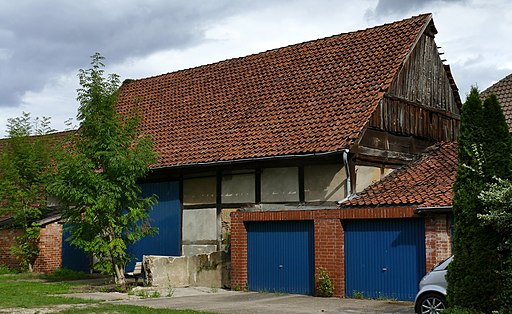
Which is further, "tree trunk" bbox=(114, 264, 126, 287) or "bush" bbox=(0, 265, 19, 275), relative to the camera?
"bush" bbox=(0, 265, 19, 275)

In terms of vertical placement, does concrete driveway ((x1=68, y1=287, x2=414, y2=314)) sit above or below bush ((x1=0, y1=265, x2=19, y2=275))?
below

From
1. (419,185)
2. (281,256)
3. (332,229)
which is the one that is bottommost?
(281,256)

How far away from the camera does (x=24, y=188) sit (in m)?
24.6

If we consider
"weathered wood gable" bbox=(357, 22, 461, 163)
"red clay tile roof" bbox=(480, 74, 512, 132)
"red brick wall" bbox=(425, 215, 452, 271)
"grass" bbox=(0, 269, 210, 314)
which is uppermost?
"red clay tile roof" bbox=(480, 74, 512, 132)

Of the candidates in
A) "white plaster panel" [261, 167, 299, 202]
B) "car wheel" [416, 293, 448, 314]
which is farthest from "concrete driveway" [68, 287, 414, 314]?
"white plaster panel" [261, 167, 299, 202]

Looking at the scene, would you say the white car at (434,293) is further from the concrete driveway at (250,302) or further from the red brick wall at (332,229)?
the red brick wall at (332,229)

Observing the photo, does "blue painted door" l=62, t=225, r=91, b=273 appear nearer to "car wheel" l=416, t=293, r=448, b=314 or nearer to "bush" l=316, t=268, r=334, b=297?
"bush" l=316, t=268, r=334, b=297

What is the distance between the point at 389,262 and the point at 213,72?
1205 centimetres

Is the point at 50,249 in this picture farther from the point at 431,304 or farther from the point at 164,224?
the point at 431,304

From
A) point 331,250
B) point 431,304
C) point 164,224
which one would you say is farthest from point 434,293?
point 164,224

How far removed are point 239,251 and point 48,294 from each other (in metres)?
4.96

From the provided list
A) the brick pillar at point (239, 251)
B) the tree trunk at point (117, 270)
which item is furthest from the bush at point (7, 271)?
the brick pillar at point (239, 251)

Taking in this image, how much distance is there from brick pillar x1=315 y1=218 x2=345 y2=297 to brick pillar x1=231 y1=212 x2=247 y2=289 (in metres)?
2.28

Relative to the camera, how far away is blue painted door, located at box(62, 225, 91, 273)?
2327 centimetres
